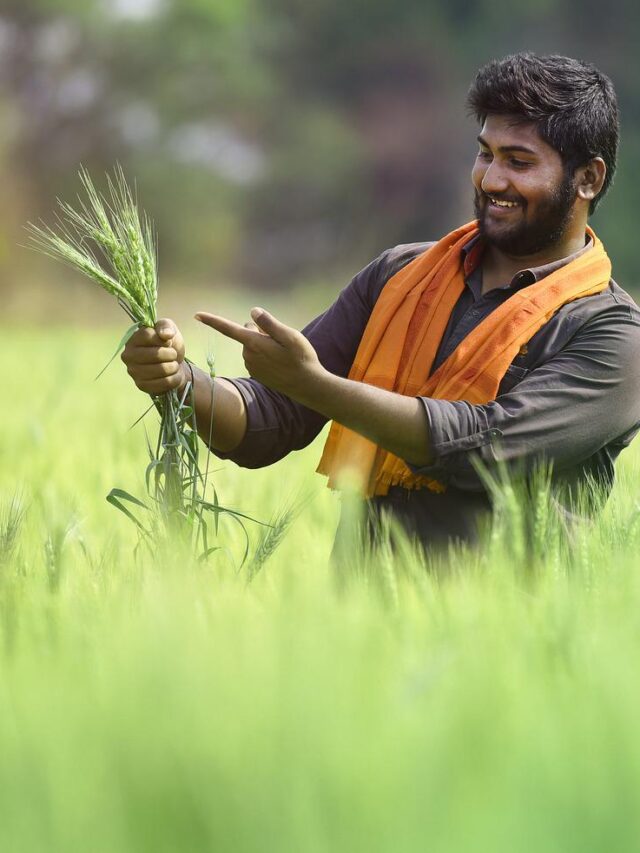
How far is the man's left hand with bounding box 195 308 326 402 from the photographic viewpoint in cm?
197

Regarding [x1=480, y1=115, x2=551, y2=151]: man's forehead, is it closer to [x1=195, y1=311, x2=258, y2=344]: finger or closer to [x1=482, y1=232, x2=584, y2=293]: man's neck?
[x1=482, y1=232, x2=584, y2=293]: man's neck

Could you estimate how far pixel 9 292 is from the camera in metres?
18.4

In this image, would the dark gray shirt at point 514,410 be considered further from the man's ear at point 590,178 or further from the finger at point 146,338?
the finger at point 146,338

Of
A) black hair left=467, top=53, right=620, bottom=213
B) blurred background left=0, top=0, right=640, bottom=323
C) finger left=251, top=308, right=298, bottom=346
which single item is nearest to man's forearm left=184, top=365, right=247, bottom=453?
finger left=251, top=308, right=298, bottom=346

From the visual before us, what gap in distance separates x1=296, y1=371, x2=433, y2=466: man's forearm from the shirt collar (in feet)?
1.30

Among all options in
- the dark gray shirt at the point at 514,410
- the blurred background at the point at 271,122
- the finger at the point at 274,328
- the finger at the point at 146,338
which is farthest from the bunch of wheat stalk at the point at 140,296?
the blurred background at the point at 271,122

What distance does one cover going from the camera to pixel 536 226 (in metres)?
2.38

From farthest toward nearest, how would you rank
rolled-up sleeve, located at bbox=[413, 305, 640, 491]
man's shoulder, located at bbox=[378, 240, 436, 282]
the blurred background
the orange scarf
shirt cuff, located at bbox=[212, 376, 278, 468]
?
1. the blurred background
2. man's shoulder, located at bbox=[378, 240, 436, 282]
3. shirt cuff, located at bbox=[212, 376, 278, 468]
4. the orange scarf
5. rolled-up sleeve, located at bbox=[413, 305, 640, 491]

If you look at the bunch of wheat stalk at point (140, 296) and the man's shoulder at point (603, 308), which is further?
the man's shoulder at point (603, 308)

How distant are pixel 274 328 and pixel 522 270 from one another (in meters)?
0.63

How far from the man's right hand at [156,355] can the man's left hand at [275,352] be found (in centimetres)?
6

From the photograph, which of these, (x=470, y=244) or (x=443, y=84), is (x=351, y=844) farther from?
(x=443, y=84)

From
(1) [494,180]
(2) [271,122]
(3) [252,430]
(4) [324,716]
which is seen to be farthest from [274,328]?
(2) [271,122]

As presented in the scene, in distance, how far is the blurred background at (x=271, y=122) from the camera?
→ 62.1ft
